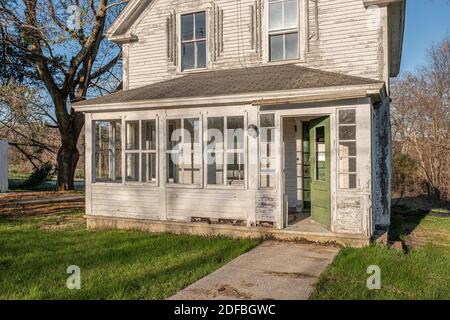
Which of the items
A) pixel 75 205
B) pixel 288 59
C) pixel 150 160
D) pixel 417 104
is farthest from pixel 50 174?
pixel 417 104

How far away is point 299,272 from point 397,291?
4.17 feet

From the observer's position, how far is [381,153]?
906 cm

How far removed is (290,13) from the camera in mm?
9367

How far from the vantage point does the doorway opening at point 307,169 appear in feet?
24.6

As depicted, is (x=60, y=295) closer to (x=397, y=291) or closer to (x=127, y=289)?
(x=127, y=289)

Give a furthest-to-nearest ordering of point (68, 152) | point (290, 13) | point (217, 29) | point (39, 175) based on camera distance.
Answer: point (39, 175) → point (68, 152) → point (217, 29) → point (290, 13)

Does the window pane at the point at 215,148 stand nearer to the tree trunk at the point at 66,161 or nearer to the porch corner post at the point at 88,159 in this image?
the porch corner post at the point at 88,159

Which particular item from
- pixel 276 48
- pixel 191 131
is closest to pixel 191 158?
pixel 191 131

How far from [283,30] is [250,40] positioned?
0.88 meters

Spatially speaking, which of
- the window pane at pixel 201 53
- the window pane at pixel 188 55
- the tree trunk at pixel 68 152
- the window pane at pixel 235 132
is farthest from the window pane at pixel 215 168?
the tree trunk at pixel 68 152

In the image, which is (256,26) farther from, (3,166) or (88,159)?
(3,166)

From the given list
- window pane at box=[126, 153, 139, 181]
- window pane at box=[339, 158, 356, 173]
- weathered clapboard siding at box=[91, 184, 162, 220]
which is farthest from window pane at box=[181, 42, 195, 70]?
window pane at box=[339, 158, 356, 173]

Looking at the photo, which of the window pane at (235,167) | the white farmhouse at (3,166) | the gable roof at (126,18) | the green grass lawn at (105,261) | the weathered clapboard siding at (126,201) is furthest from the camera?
the white farmhouse at (3,166)

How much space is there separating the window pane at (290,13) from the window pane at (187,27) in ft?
8.73
